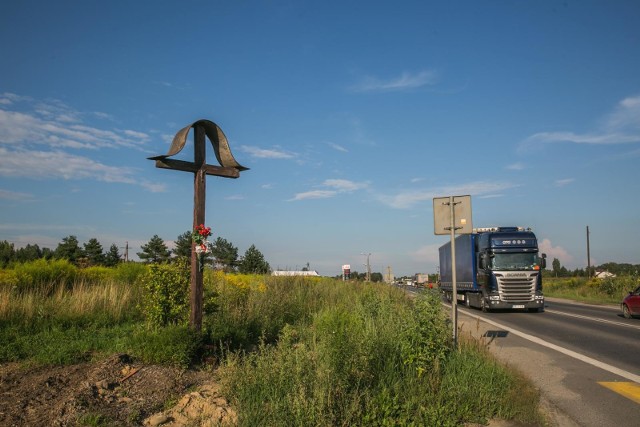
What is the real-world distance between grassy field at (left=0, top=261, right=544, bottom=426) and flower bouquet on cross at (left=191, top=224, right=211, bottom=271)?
1011 mm

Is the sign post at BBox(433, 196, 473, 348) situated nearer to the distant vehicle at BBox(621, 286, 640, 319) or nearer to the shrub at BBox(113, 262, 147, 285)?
the shrub at BBox(113, 262, 147, 285)

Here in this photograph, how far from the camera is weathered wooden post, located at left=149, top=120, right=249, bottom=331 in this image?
314 inches

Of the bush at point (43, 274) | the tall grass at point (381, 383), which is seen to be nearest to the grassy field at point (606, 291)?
the tall grass at point (381, 383)

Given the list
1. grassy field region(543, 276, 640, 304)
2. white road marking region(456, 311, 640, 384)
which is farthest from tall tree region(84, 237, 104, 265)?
white road marking region(456, 311, 640, 384)

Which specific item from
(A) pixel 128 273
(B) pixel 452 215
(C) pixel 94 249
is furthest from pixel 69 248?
(B) pixel 452 215

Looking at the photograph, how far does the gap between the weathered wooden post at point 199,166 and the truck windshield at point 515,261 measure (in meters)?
17.1

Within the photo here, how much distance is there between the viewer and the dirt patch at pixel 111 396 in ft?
16.9

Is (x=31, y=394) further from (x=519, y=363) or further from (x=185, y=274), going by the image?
(x=519, y=363)

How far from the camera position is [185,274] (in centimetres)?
894

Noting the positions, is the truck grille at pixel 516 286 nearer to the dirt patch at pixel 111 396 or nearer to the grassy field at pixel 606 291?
the grassy field at pixel 606 291

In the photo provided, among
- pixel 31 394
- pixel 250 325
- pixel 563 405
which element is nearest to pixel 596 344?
pixel 563 405

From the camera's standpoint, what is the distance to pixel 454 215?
34.0 feet

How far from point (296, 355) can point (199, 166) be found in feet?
12.6

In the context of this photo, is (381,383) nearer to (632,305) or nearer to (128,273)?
(128,273)
